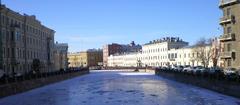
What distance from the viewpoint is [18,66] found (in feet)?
301

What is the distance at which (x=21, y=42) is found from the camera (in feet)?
308

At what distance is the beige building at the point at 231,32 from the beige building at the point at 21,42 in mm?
33436

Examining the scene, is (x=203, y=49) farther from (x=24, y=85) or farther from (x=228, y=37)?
(x=24, y=85)

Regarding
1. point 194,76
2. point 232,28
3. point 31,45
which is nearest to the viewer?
point 194,76

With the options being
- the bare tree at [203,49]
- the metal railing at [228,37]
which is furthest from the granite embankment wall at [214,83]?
the bare tree at [203,49]

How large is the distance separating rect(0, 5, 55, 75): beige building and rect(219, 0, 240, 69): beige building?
3344cm

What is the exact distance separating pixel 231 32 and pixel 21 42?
37.3 metres

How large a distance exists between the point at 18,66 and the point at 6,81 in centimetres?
4181

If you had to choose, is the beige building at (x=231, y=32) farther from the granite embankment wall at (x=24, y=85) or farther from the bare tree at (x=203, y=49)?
the bare tree at (x=203, y=49)

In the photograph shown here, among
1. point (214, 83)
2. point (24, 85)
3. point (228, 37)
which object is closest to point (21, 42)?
point (24, 85)

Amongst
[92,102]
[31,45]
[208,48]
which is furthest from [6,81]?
[208,48]

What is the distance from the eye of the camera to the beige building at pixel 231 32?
7769 cm

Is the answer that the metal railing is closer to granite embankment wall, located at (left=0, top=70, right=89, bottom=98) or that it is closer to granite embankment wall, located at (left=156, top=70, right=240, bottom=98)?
granite embankment wall, located at (left=156, top=70, right=240, bottom=98)

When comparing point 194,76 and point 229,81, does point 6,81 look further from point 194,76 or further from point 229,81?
point 194,76
